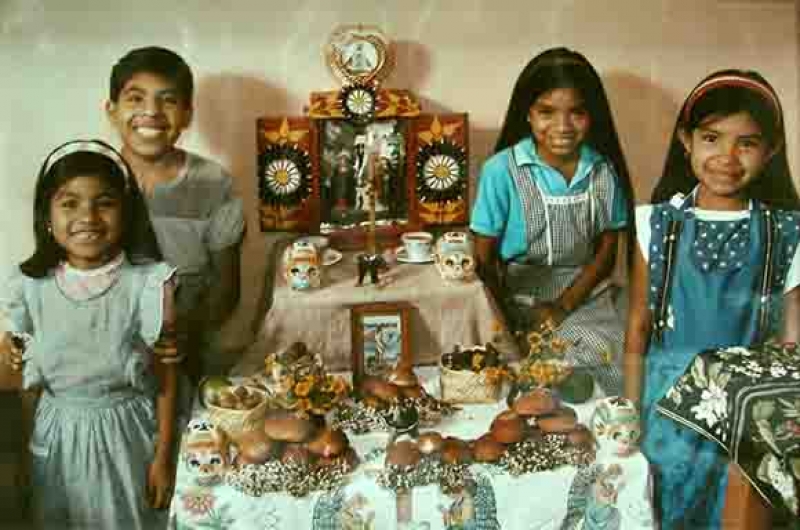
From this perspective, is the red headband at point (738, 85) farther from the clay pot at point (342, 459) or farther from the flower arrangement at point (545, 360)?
the clay pot at point (342, 459)

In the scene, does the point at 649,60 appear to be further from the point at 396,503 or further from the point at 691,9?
the point at 396,503

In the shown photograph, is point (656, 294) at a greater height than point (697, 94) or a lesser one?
lesser

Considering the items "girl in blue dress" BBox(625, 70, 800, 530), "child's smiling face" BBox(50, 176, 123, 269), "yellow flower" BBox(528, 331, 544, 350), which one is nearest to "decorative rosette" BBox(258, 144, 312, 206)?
"child's smiling face" BBox(50, 176, 123, 269)

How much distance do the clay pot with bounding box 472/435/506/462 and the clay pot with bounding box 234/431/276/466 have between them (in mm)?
313

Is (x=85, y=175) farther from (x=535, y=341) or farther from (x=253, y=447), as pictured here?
(x=535, y=341)

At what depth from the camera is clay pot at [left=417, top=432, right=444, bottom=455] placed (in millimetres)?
1576

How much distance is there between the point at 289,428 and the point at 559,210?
0.56 metres

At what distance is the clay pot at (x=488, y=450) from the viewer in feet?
5.17

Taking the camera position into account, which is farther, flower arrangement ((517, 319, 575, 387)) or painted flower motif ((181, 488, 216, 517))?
flower arrangement ((517, 319, 575, 387))

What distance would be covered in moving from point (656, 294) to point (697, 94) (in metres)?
0.33

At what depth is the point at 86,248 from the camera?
4.97 ft

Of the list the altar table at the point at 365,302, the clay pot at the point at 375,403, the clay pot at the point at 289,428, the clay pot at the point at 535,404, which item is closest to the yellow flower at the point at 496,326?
the altar table at the point at 365,302

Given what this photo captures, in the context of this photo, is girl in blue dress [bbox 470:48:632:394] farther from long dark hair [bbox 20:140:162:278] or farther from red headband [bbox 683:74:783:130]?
long dark hair [bbox 20:140:162:278]

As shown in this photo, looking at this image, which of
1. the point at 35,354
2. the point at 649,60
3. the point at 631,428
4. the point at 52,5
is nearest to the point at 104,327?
the point at 35,354
